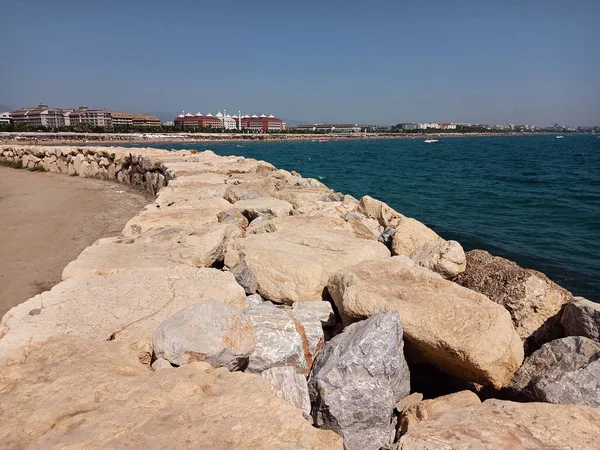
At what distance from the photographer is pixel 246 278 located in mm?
4035

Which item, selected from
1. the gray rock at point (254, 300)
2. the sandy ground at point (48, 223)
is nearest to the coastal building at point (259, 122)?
the sandy ground at point (48, 223)

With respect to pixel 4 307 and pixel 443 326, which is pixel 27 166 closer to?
pixel 4 307

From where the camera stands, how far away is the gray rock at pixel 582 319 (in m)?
3.26

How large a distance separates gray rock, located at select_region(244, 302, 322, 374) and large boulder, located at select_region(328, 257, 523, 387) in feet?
1.75

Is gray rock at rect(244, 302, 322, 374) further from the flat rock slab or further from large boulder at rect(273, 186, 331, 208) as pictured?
large boulder at rect(273, 186, 331, 208)

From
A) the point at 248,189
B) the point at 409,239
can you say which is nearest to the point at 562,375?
the point at 409,239

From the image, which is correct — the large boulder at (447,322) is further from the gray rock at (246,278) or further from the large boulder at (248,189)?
the large boulder at (248,189)

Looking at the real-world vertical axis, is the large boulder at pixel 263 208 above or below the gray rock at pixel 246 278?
above

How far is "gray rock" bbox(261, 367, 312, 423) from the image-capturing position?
2584 millimetres

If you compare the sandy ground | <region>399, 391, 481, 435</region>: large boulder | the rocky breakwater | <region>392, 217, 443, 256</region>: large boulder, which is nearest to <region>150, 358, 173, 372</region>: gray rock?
the rocky breakwater

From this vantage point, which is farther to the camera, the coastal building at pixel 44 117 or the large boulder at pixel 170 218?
the coastal building at pixel 44 117

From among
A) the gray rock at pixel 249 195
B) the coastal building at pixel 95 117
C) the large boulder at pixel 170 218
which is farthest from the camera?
the coastal building at pixel 95 117

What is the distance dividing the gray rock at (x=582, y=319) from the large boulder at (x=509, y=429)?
48.9 inches

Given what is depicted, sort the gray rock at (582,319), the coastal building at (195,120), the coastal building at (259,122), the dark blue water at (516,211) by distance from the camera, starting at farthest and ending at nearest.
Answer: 1. the coastal building at (259,122)
2. the coastal building at (195,120)
3. the dark blue water at (516,211)
4. the gray rock at (582,319)
